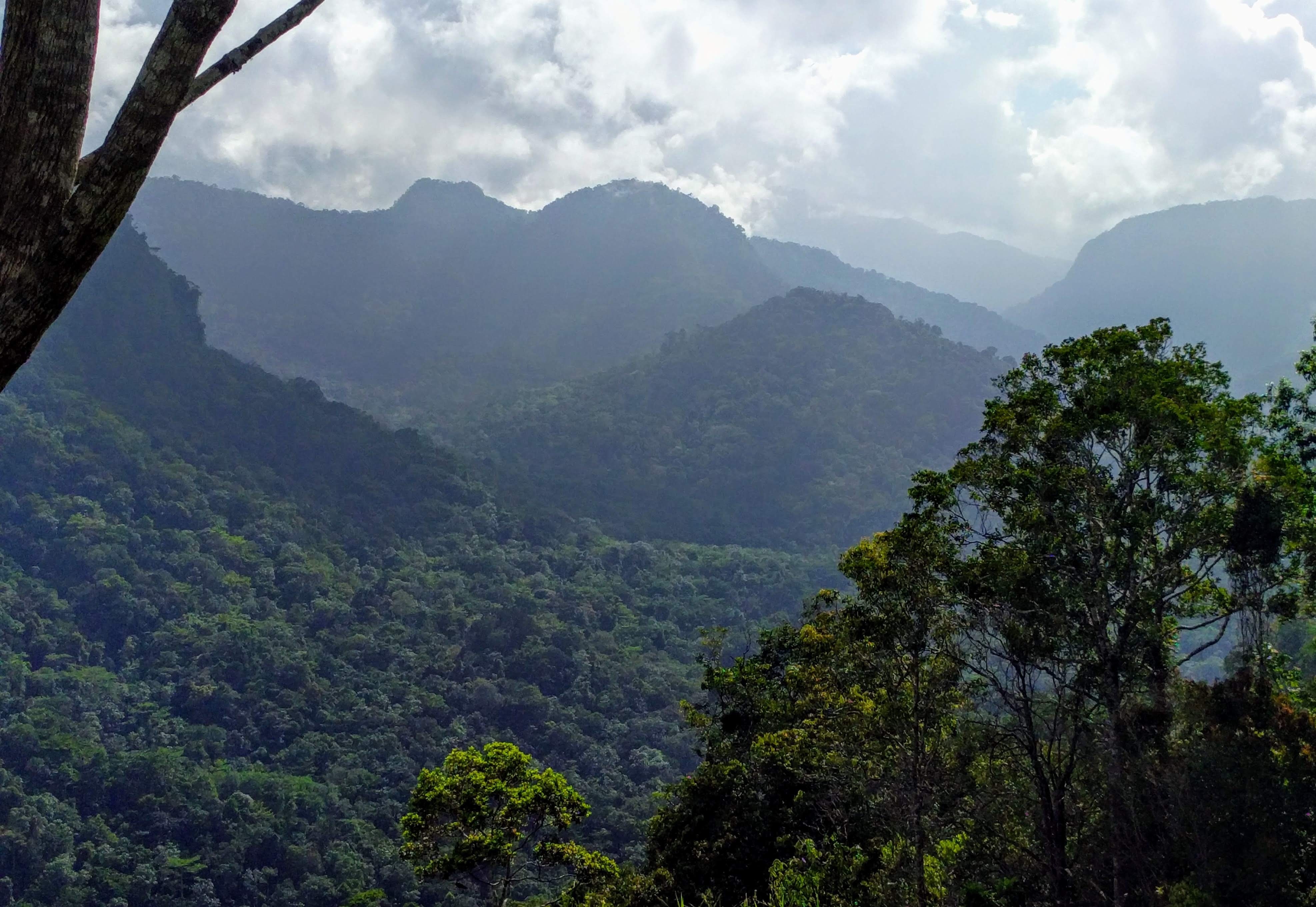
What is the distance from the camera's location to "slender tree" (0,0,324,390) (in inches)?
97.7

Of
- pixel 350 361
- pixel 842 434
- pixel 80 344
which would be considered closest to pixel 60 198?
pixel 80 344

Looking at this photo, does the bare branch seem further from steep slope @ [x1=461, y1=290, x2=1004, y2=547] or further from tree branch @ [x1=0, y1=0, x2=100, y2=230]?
steep slope @ [x1=461, y1=290, x2=1004, y2=547]

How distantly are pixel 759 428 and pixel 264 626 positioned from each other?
7840cm

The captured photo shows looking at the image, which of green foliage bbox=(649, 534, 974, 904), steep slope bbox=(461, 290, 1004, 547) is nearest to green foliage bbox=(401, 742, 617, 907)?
green foliage bbox=(649, 534, 974, 904)

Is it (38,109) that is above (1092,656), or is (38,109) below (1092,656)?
below

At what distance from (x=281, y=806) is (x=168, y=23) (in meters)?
47.3

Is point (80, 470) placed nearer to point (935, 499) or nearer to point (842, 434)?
point (935, 499)

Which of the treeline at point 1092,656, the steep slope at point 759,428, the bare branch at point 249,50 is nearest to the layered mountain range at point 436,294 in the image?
the steep slope at point 759,428

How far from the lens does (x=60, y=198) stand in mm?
2555

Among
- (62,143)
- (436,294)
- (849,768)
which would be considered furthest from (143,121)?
(436,294)

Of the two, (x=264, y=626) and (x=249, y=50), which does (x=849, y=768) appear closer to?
(x=249, y=50)

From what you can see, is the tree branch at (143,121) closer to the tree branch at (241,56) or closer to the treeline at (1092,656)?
the tree branch at (241,56)

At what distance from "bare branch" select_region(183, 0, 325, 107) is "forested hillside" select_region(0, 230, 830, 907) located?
37.7 meters

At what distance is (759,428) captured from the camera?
12694 cm
